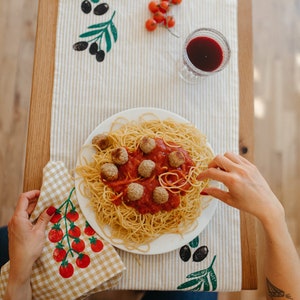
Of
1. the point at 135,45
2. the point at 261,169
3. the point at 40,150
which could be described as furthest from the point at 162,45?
the point at 261,169

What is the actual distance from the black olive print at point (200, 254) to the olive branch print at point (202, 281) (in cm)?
4

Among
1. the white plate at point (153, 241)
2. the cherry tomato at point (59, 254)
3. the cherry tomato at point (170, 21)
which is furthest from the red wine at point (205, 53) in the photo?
the cherry tomato at point (59, 254)

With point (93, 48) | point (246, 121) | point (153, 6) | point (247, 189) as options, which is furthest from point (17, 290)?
point (153, 6)

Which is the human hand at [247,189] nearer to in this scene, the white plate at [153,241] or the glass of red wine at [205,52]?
the white plate at [153,241]

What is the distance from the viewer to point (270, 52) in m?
2.52

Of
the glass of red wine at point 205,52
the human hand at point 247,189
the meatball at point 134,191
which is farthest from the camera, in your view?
the glass of red wine at point 205,52

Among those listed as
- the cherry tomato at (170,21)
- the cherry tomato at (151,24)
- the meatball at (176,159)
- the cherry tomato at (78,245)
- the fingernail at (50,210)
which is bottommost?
the cherry tomato at (78,245)

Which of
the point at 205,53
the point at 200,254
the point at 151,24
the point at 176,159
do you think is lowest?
the point at 200,254

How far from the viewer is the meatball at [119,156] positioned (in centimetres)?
130

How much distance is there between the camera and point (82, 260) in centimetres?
128

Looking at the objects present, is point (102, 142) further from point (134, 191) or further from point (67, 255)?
point (67, 255)

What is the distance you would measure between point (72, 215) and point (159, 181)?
0.34m

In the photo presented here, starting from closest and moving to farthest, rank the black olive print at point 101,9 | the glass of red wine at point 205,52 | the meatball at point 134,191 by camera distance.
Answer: the meatball at point 134,191 < the glass of red wine at point 205,52 < the black olive print at point 101,9

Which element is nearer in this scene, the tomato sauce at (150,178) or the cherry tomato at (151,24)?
the tomato sauce at (150,178)
